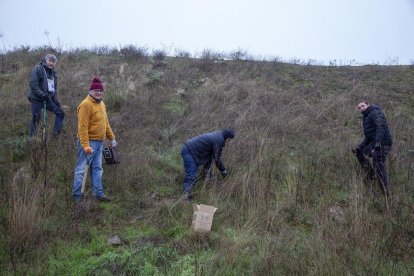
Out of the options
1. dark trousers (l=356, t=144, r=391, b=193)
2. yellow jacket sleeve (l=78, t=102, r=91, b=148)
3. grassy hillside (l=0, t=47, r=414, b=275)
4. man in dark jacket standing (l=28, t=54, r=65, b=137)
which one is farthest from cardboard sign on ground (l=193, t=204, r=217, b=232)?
man in dark jacket standing (l=28, t=54, r=65, b=137)

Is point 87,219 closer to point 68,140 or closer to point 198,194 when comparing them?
point 198,194

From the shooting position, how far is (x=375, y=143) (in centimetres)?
618

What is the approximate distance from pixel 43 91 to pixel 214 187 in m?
3.62

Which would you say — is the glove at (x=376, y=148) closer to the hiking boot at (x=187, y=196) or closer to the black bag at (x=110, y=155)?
the hiking boot at (x=187, y=196)

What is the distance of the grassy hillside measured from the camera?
385 cm

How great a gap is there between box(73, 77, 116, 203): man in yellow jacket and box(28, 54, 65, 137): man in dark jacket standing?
1737 mm

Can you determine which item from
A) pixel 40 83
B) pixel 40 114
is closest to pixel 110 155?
pixel 40 114

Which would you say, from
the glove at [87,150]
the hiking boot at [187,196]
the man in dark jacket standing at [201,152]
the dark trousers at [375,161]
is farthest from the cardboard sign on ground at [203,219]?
the dark trousers at [375,161]

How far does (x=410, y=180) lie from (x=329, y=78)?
7.56 metres

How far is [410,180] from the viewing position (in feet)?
19.5

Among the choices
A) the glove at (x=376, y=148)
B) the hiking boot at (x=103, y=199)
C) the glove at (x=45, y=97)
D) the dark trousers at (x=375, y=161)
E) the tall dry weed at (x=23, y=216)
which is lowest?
the hiking boot at (x=103, y=199)

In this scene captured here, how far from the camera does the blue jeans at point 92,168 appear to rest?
5.03m

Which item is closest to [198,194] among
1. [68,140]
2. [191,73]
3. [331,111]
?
[68,140]

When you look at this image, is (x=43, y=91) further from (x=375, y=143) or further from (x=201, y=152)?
(x=375, y=143)
